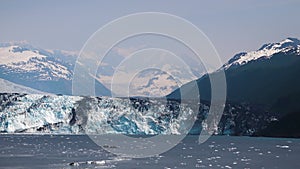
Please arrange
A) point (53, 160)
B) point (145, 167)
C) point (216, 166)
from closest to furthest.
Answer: point (145, 167)
point (216, 166)
point (53, 160)

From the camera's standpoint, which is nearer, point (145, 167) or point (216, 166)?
point (145, 167)

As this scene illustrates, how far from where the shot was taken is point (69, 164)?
93.7m

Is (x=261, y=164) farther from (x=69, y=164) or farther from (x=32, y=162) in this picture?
(x=32, y=162)

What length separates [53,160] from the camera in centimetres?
10369

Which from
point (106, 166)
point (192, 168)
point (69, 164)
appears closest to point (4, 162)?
point (69, 164)

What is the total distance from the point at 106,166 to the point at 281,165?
Result: 33.8 metres

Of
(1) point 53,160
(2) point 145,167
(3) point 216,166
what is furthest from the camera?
(1) point 53,160

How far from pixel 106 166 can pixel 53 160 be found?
16.2m

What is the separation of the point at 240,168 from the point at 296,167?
1152cm

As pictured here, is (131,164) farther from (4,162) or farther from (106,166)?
(4,162)

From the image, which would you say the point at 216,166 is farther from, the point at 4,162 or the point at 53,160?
the point at 4,162

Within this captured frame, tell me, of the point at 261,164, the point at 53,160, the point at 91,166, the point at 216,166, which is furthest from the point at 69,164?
the point at 261,164

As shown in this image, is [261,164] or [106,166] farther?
[261,164]

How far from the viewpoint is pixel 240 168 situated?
Result: 305 feet
